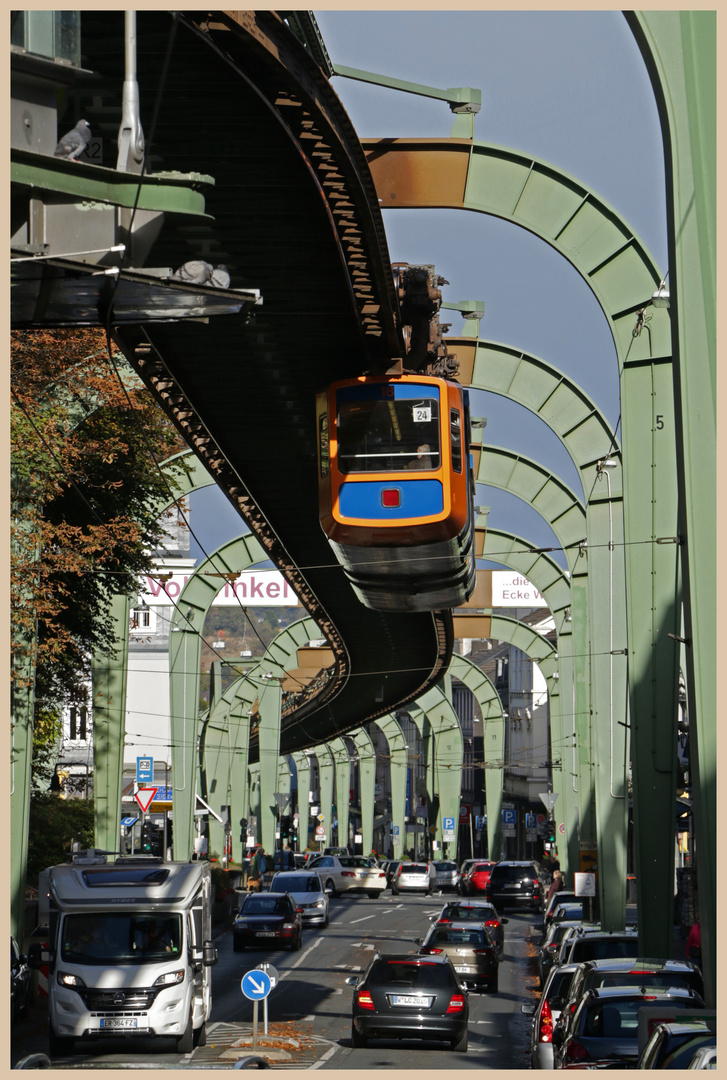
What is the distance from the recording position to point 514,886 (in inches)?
2172

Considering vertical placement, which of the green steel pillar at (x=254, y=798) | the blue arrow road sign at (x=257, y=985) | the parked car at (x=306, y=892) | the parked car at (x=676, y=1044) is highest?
the parked car at (x=676, y=1044)

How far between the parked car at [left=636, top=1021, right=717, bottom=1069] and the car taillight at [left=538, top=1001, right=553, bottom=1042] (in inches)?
228

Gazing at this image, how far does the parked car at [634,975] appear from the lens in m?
14.8

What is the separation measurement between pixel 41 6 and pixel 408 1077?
1087 centimetres

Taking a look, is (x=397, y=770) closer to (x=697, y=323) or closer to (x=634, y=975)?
(x=634, y=975)

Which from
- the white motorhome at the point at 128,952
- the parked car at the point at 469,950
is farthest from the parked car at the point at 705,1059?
the parked car at the point at 469,950

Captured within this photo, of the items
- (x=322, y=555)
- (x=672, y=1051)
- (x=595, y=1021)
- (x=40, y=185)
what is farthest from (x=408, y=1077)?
(x=322, y=555)

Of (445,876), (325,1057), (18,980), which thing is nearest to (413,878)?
(445,876)

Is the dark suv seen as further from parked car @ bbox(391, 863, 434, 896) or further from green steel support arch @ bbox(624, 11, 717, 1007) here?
green steel support arch @ bbox(624, 11, 717, 1007)

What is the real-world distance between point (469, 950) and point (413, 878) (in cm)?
4119

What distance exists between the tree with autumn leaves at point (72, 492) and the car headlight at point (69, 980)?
5.45 meters

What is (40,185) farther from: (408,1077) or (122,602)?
(122,602)

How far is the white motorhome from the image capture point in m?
19.5

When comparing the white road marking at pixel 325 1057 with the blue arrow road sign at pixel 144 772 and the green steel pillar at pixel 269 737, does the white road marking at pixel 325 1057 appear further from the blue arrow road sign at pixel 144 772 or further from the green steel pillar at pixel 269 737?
the green steel pillar at pixel 269 737
